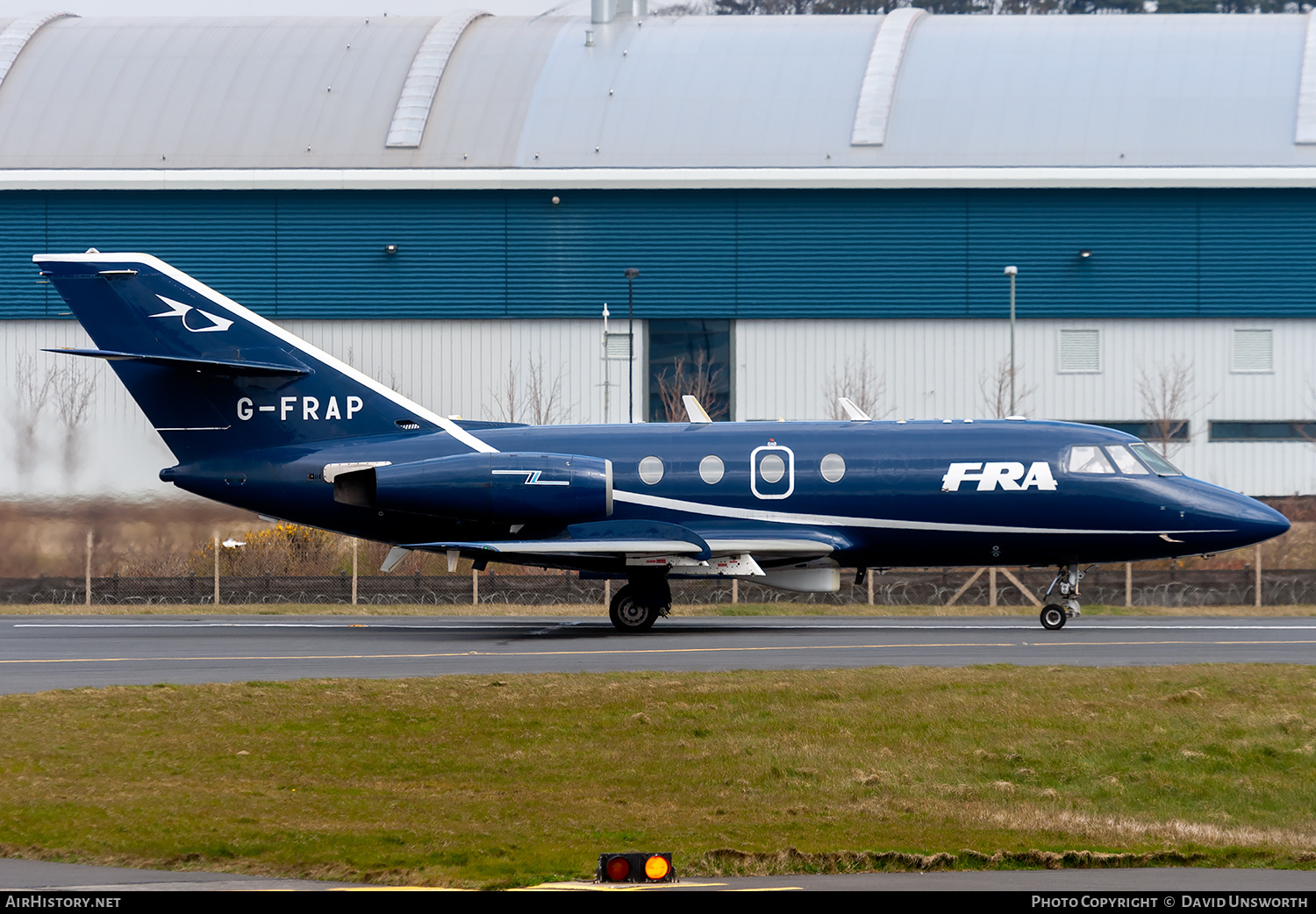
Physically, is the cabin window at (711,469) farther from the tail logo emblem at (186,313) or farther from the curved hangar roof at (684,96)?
the curved hangar roof at (684,96)

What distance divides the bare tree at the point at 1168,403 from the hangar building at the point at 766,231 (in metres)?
0.10

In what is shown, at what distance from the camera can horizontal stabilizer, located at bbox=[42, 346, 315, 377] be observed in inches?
1030

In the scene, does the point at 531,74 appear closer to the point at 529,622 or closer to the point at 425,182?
the point at 425,182

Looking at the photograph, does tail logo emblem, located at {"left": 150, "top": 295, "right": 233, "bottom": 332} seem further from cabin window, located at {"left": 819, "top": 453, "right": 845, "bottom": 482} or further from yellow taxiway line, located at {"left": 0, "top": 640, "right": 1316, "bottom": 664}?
cabin window, located at {"left": 819, "top": 453, "right": 845, "bottom": 482}

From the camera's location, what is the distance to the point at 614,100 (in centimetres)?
5612

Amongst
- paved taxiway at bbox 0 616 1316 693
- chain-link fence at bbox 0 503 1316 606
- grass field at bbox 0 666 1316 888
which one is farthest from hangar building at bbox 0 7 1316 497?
grass field at bbox 0 666 1316 888

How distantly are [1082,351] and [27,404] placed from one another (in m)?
37.6

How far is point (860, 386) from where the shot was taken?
53.9 metres

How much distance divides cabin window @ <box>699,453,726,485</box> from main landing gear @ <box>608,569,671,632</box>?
1.89 metres

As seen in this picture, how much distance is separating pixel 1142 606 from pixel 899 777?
2464 centimetres

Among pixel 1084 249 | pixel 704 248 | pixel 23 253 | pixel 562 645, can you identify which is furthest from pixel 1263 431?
pixel 23 253

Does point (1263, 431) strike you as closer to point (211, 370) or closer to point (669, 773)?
point (211, 370)

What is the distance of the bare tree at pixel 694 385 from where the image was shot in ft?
178

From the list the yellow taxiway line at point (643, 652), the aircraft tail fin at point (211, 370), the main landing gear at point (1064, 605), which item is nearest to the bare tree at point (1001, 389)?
the main landing gear at point (1064, 605)
